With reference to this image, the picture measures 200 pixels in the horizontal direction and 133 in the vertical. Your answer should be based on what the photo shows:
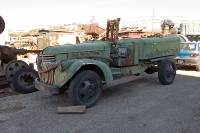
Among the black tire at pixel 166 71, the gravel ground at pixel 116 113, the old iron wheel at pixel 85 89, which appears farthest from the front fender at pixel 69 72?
the black tire at pixel 166 71

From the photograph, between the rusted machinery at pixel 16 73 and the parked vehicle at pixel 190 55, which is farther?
the parked vehicle at pixel 190 55

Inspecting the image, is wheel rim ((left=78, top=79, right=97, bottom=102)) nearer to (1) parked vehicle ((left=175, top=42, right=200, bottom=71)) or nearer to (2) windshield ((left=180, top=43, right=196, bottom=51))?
(1) parked vehicle ((left=175, top=42, right=200, bottom=71))

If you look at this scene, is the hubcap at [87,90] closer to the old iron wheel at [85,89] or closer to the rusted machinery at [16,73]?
the old iron wheel at [85,89]

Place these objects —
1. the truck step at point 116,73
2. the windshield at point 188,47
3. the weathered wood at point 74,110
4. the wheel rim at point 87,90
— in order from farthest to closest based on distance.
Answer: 1. the windshield at point 188,47
2. the truck step at point 116,73
3. the wheel rim at point 87,90
4. the weathered wood at point 74,110

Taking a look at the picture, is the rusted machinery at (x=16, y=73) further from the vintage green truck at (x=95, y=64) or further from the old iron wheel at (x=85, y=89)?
the old iron wheel at (x=85, y=89)

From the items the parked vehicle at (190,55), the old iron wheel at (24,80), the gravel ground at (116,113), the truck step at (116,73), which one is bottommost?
the gravel ground at (116,113)

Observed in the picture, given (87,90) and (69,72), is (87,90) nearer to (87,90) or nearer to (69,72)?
(87,90)

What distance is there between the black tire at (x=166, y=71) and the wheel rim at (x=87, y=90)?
2.76 m

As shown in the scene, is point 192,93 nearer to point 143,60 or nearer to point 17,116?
point 143,60

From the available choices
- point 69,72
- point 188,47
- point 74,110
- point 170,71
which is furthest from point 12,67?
point 188,47

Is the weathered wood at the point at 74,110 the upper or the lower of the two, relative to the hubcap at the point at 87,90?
lower

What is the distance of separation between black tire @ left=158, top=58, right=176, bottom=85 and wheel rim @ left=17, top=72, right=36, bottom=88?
4.08m

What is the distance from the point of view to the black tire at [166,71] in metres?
7.05

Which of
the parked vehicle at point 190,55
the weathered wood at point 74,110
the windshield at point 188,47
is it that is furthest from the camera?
the windshield at point 188,47
